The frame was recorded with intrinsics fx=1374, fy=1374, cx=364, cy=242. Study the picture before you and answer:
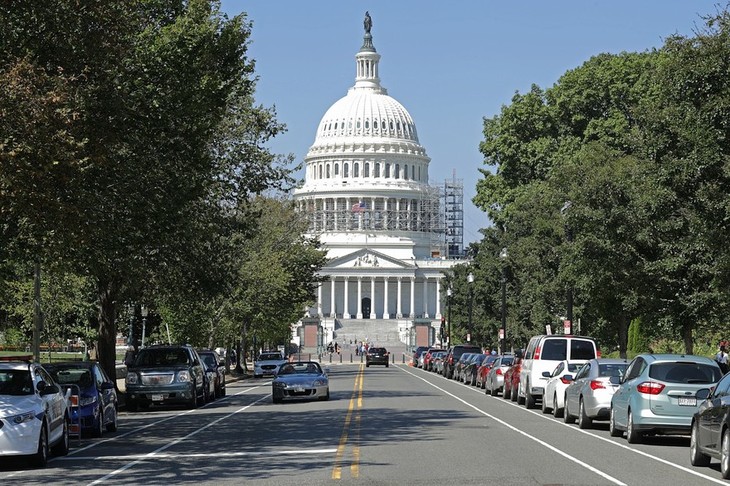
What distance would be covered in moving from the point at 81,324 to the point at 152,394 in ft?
→ 110

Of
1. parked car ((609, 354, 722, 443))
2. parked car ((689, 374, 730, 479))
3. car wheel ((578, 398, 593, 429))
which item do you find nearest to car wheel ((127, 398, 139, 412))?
car wheel ((578, 398, 593, 429))

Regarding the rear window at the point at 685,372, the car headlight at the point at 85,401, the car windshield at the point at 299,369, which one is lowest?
the car headlight at the point at 85,401

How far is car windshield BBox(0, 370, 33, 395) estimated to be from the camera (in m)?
20.5

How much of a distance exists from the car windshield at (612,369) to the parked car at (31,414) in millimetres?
11106

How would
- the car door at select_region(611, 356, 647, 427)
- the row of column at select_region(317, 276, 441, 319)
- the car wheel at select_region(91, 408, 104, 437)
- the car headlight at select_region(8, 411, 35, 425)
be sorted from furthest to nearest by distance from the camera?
the row of column at select_region(317, 276, 441, 319) < the car wheel at select_region(91, 408, 104, 437) < the car door at select_region(611, 356, 647, 427) < the car headlight at select_region(8, 411, 35, 425)

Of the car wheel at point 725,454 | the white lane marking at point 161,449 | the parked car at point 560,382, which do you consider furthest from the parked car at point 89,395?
the car wheel at point 725,454

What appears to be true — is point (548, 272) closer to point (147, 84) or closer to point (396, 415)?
point (396, 415)

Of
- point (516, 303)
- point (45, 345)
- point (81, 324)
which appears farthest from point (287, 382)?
point (45, 345)

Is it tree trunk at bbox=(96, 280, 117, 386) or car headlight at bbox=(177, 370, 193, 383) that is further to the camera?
tree trunk at bbox=(96, 280, 117, 386)

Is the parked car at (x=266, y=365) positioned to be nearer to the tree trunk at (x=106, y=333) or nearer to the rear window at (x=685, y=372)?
the tree trunk at (x=106, y=333)

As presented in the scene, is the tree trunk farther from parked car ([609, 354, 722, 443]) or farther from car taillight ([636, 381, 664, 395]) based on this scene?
car taillight ([636, 381, 664, 395])

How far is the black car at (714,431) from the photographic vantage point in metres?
17.4

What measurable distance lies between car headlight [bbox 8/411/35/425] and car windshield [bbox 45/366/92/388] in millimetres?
6926

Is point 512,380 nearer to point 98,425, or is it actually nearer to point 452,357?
point 98,425
